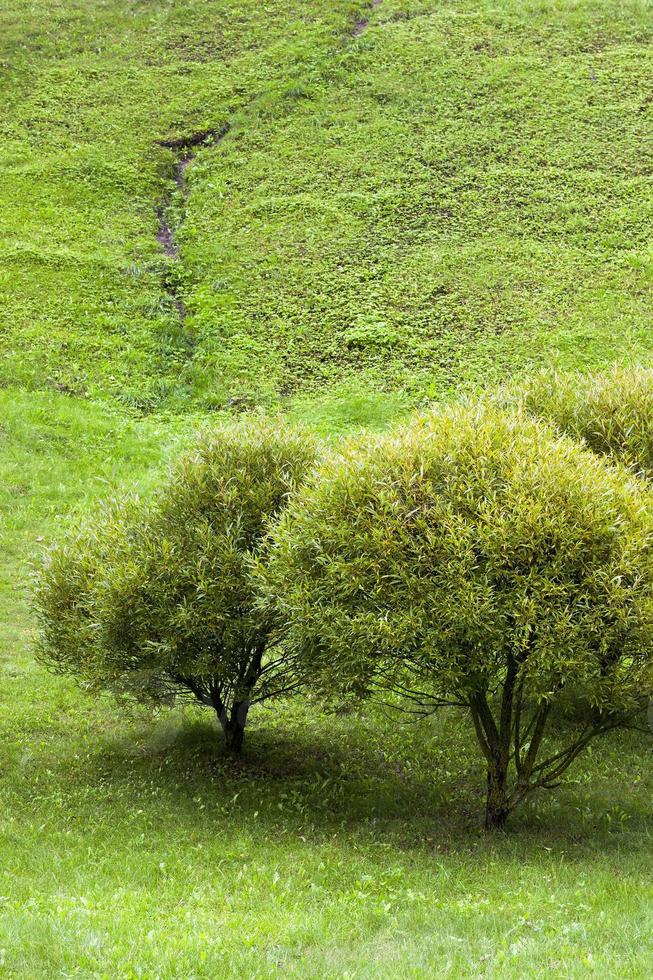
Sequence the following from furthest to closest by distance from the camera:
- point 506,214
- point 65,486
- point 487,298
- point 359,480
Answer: point 506,214 → point 487,298 → point 65,486 → point 359,480

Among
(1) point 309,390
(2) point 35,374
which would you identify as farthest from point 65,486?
(1) point 309,390

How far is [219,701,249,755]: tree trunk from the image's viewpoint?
18.9 meters

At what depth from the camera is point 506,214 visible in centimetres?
4569

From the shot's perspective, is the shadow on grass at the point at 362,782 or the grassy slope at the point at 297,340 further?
the shadow on grass at the point at 362,782

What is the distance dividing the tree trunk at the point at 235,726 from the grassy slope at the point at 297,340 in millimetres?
521

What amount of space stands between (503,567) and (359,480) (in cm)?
263

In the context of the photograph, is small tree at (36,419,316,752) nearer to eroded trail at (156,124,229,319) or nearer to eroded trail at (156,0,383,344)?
eroded trail at (156,0,383,344)

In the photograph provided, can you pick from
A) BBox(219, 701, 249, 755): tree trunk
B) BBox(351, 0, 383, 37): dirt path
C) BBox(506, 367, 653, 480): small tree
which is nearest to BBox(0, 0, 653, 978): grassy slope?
BBox(219, 701, 249, 755): tree trunk

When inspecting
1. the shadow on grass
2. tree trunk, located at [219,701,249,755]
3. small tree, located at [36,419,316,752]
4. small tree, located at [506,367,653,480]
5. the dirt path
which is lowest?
the shadow on grass

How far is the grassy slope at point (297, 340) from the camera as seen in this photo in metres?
11.0

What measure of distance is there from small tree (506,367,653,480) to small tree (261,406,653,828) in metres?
3.60

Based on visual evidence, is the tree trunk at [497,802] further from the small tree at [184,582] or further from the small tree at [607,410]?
the small tree at [607,410]

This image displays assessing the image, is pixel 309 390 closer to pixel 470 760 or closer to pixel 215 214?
pixel 215 214

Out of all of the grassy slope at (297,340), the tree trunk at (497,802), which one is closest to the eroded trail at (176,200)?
the grassy slope at (297,340)
